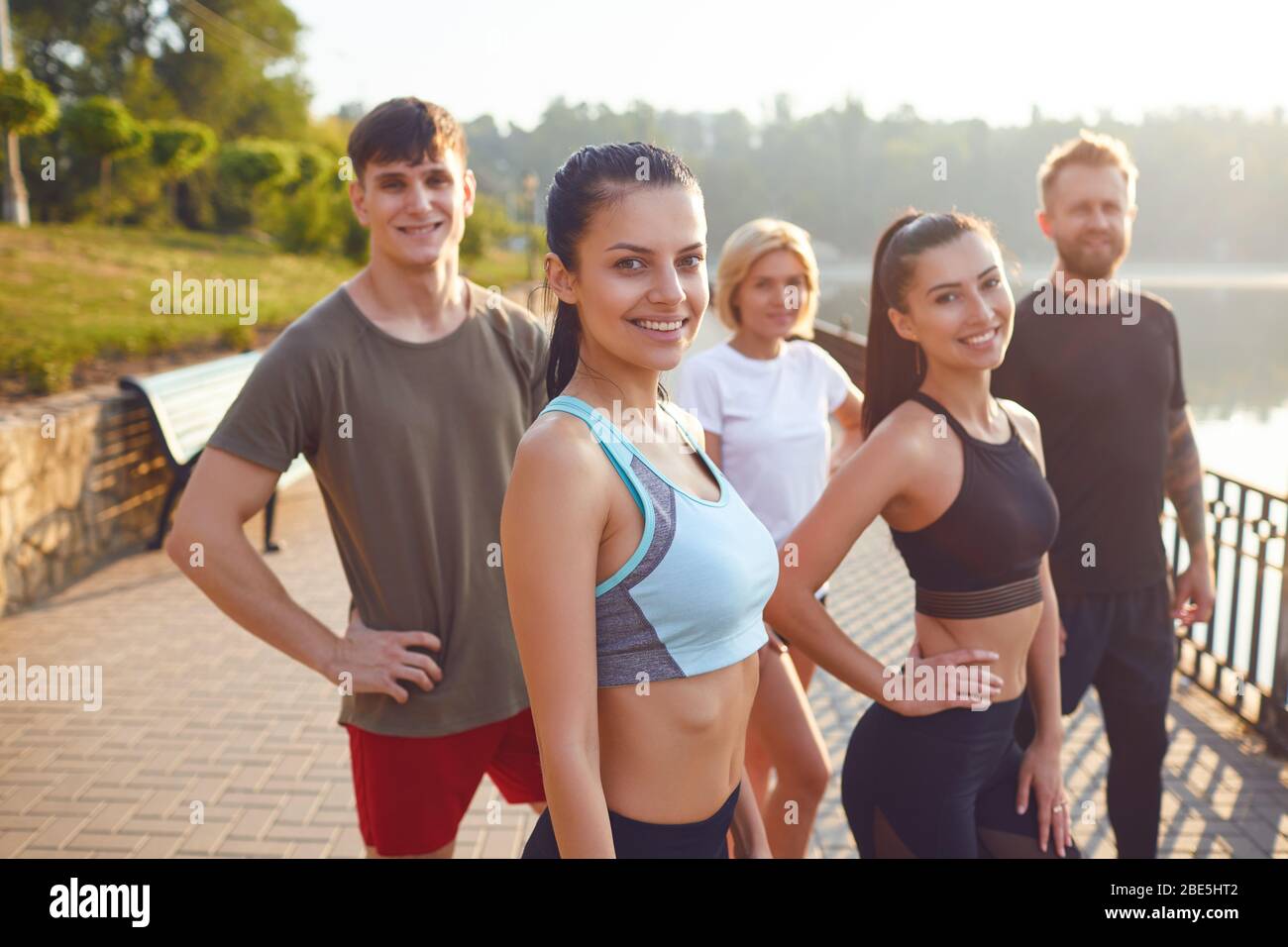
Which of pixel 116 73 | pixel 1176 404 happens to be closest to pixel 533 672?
pixel 1176 404

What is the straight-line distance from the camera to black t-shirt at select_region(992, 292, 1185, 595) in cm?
331

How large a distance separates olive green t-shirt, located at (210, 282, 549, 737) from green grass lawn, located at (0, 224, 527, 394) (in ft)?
22.0

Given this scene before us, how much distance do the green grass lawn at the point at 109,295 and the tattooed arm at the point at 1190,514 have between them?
7.83 m

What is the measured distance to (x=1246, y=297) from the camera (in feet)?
216

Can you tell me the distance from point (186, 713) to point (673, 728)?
4294 mm

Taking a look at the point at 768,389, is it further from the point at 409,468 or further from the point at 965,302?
the point at 409,468

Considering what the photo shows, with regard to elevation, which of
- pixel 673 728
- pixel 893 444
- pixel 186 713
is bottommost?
pixel 186 713

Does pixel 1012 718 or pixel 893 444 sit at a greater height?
pixel 893 444

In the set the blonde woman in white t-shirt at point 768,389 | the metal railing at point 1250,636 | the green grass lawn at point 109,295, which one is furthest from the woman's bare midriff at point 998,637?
the green grass lawn at point 109,295

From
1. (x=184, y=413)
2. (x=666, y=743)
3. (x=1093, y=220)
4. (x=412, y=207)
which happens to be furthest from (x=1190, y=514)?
(x=184, y=413)

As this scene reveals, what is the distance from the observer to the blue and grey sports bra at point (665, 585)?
5.46 ft

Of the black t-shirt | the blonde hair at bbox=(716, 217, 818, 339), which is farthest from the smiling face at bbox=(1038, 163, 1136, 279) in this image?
the blonde hair at bbox=(716, 217, 818, 339)
